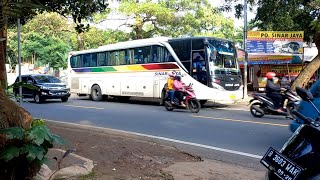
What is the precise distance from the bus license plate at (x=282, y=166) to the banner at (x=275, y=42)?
18.3 metres

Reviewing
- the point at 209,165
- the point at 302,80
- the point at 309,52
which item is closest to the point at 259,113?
the point at 302,80

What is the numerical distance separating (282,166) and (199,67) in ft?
46.0

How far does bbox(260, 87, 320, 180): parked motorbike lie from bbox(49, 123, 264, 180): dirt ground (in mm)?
2818

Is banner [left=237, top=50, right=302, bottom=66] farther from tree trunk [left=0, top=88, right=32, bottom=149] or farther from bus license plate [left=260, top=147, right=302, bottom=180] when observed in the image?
bus license plate [left=260, top=147, right=302, bottom=180]

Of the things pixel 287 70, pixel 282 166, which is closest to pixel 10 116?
pixel 282 166

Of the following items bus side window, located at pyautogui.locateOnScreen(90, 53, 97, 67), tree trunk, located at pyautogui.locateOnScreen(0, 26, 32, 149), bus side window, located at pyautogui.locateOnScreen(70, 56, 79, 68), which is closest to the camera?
tree trunk, located at pyautogui.locateOnScreen(0, 26, 32, 149)

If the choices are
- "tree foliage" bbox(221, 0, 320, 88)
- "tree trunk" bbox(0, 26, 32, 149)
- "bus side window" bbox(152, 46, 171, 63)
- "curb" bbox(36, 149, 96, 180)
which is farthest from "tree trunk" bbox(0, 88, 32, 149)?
"bus side window" bbox(152, 46, 171, 63)

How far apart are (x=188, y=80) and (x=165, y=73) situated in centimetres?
155

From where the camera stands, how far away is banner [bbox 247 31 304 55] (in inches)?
791

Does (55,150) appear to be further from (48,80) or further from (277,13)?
(48,80)

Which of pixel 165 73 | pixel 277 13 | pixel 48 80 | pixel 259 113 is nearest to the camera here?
pixel 259 113

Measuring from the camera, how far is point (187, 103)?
1483 cm

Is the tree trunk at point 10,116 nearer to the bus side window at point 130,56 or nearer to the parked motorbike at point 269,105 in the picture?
the parked motorbike at point 269,105

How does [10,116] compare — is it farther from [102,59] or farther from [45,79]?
[45,79]
